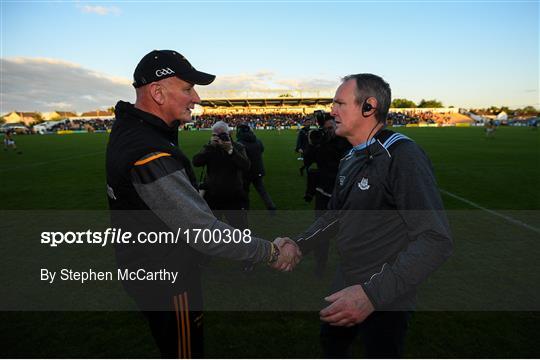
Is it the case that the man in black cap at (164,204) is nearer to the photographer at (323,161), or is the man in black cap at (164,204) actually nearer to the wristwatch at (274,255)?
the wristwatch at (274,255)

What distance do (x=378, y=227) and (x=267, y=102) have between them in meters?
98.7

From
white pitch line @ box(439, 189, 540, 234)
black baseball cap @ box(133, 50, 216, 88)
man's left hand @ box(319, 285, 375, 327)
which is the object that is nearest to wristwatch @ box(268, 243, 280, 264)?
man's left hand @ box(319, 285, 375, 327)

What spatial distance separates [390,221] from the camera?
2033 millimetres

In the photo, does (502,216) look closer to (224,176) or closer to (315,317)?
(315,317)

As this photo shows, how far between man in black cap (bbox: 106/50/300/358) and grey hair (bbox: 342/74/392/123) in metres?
0.99

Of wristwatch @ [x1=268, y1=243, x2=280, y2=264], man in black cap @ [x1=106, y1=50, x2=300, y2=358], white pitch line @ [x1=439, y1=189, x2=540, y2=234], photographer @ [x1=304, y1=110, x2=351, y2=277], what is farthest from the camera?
white pitch line @ [x1=439, y1=189, x2=540, y2=234]

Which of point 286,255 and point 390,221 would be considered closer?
point 390,221

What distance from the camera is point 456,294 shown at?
14.0 feet

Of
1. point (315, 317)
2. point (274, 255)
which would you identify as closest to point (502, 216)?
point (315, 317)

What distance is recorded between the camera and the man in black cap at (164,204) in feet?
6.07

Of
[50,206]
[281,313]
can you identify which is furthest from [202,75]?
[50,206]

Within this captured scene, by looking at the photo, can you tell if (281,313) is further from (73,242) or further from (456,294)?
(73,242)

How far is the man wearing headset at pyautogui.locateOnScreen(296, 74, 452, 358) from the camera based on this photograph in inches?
69.0

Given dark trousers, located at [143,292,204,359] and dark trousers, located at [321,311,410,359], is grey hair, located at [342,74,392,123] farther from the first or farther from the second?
dark trousers, located at [143,292,204,359]
